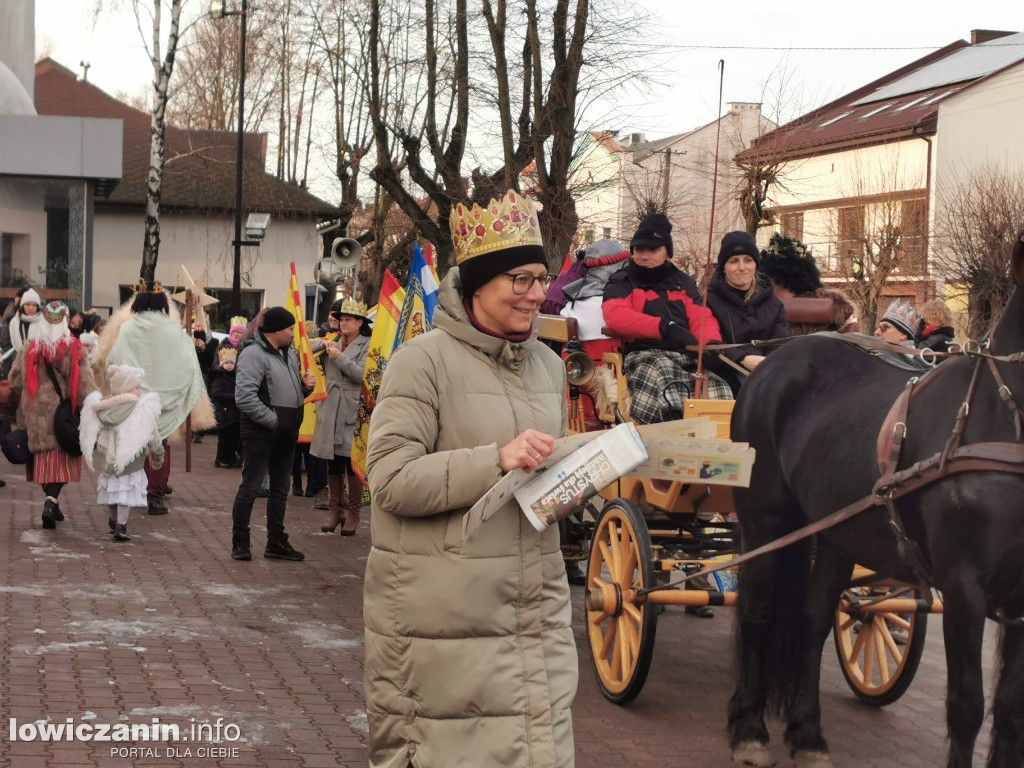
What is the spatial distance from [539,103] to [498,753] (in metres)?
19.3

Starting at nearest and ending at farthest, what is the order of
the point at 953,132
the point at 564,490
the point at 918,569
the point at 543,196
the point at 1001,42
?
the point at 564,490 < the point at 918,569 < the point at 543,196 < the point at 953,132 < the point at 1001,42

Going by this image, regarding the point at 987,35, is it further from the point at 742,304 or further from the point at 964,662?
the point at 964,662

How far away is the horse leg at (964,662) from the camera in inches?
196

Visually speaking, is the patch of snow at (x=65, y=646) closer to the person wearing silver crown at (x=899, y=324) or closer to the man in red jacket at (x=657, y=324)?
the man in red jacket at (x=657, y=324)

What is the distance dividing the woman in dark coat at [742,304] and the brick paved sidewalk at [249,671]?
1.82m

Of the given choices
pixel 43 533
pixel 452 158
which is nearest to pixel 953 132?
pixel 452 158

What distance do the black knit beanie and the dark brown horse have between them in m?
2.16

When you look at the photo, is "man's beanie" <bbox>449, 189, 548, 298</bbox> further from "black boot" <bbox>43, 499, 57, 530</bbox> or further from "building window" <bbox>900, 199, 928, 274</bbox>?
"building window" <bbox>900, 199, 928, 274</bbox>

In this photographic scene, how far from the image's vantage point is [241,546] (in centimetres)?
1107

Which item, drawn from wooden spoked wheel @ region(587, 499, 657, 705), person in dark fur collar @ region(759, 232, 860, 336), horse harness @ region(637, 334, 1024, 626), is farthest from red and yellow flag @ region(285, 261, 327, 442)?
horse harness @ region(637, 334, 1024, 626)

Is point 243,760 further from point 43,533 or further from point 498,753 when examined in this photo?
point 43,533

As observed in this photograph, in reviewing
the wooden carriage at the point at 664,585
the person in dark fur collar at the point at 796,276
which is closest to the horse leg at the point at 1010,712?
the wooden carriage at the point at 664,585

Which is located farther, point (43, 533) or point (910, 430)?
point (43, 533)

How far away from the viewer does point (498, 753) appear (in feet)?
11.5
